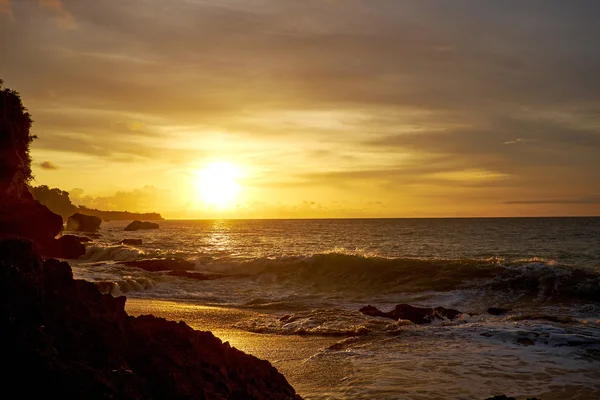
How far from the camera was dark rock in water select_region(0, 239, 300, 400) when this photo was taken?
432 cm

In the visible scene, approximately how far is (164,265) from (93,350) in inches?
1322

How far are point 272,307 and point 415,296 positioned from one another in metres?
8.47

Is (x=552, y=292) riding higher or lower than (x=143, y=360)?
lower

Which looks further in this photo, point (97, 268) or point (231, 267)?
point (231, 267)

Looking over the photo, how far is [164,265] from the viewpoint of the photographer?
3719 cm

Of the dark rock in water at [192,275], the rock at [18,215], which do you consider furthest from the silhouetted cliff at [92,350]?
the dark rock in water at [192,275]

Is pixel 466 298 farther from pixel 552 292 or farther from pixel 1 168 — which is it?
pixel 1 168

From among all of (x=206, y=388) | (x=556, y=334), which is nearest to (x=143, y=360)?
(x=206, y=388)

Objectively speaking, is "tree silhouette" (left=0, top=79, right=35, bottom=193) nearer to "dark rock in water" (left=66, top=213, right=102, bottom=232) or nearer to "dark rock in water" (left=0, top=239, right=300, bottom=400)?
"dark rock in water" (left=0, top=239, right=300, bottom=400)

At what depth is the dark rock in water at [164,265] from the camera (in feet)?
118

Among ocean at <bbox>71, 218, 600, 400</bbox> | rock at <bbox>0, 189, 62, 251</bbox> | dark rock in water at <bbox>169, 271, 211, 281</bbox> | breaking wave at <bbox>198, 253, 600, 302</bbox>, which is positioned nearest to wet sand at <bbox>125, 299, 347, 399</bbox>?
ocean at <bbox>71, 218, 600, 400</bbox>

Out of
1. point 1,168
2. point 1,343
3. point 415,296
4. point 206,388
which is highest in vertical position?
point 1,168

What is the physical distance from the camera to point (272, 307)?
20516 mm

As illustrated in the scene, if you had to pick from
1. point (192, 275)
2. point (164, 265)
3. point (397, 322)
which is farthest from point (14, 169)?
point (164, 265)
